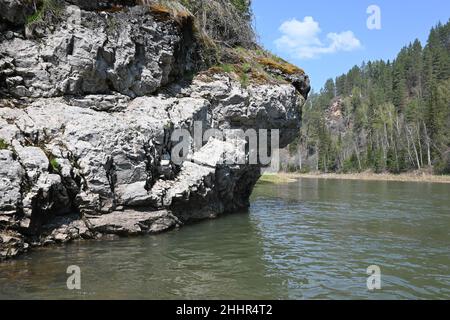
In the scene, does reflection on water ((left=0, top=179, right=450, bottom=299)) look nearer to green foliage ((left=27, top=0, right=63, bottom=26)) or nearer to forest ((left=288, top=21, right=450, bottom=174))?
green foliage ((left=27, top=0, right=63, bottom=26))

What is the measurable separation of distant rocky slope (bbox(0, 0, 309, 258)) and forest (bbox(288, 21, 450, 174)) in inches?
2574

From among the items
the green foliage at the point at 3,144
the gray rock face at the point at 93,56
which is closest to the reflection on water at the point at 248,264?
the green foliage at the point at 3,144

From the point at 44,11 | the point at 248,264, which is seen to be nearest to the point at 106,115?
the point at 44,11

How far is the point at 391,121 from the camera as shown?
94250 mm

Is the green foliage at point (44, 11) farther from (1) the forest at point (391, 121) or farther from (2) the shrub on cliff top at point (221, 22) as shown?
(1) the forest at point (391, 121)

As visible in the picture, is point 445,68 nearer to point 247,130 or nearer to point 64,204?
→ point 247,130

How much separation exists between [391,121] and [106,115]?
294ft

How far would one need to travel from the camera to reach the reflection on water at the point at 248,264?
339 inches

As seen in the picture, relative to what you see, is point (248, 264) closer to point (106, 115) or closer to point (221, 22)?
point (106, 115)

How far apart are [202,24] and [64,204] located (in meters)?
10.7

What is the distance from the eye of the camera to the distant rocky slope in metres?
12.0

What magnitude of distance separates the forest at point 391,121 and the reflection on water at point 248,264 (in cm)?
6555

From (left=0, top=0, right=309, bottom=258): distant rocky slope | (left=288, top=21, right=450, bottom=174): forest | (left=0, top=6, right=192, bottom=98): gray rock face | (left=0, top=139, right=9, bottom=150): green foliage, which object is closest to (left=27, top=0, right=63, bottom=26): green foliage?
(left=0, top=0, right=309, bottom=258): distant rocky slope

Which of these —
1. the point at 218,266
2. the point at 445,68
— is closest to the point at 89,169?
the point at 218,266
